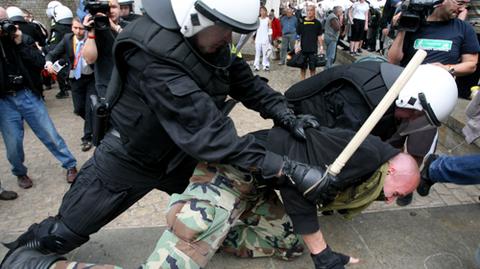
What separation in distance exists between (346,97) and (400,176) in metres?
0.69

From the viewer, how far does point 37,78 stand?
3562 millimetres

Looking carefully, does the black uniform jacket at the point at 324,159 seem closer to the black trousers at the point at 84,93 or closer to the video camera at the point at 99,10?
the video camera at the point at 99,10

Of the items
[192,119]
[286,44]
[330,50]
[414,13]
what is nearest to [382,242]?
[192,119]

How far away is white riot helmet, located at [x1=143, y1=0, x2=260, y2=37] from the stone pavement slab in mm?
1596

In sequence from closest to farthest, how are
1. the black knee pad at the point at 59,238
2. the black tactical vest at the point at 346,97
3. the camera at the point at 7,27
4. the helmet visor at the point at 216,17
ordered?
1. the helmet visor at the point at 216,17
2. the black knee pad at the point at 59,238
3. the black tactical vest at the point at 346,97
4. the camera at the point at 7,27

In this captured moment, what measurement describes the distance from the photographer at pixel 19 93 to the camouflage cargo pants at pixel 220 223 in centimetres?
190

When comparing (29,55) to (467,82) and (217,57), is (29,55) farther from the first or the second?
(467,82)

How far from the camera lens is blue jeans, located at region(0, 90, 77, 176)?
3445mm

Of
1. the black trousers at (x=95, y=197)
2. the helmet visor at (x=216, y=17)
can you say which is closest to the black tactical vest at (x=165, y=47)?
the helmet visor at (x=216, y=17)

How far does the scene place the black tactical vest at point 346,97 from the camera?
7.64 feet

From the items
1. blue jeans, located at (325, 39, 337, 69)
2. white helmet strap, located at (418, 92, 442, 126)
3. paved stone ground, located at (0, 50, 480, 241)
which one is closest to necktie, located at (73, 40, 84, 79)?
paved stone ground, located at (0, 50, 480, 241)

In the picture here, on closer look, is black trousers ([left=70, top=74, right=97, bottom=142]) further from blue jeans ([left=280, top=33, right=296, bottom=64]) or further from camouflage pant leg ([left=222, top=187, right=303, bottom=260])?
blue jeans ([left=280, top=33, right=296, bottom=64])

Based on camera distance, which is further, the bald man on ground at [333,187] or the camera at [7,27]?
the camera at [7,27]

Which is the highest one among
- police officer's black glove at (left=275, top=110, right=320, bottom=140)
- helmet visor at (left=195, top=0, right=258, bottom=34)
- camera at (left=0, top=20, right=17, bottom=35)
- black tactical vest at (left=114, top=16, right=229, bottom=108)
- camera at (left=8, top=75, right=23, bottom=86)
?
helmet visor at (left=195, top=0, right=258, bottom=34)
